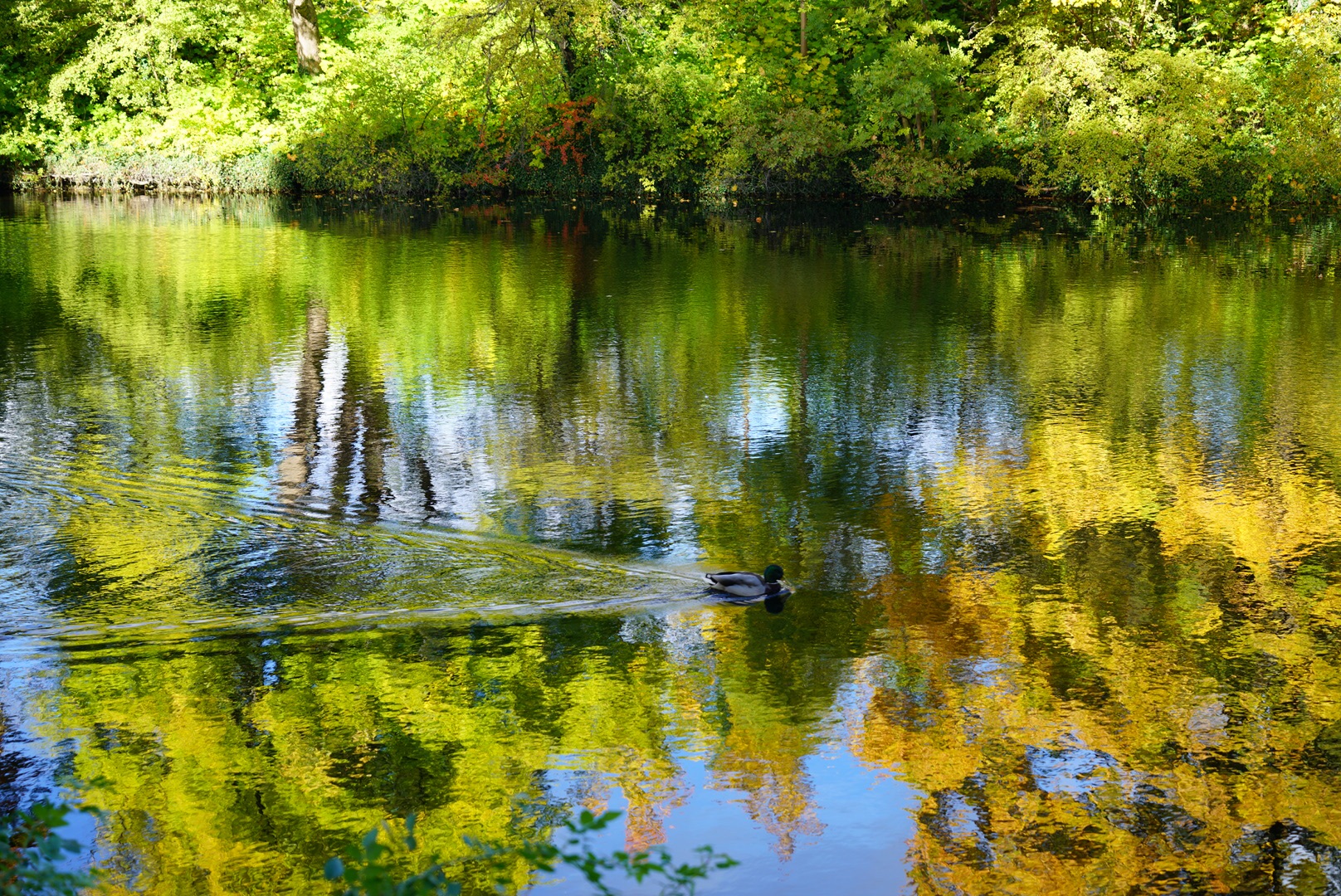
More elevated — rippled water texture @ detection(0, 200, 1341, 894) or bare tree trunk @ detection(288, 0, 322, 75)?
bare tree trunk @ detection(288, 0, 322, 75)

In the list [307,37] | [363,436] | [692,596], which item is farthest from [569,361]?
[307,37]

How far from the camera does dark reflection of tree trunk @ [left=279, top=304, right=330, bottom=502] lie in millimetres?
10438

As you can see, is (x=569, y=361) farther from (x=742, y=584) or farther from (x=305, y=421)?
(x=742, y=584)

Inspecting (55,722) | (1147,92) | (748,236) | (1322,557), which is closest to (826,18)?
(1147,92)

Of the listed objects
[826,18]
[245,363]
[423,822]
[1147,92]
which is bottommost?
[423,822]

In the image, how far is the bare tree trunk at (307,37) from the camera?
4209cm

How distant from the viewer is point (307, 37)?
42.4 meters

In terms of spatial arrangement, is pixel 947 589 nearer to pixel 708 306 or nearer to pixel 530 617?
pixel 530 617

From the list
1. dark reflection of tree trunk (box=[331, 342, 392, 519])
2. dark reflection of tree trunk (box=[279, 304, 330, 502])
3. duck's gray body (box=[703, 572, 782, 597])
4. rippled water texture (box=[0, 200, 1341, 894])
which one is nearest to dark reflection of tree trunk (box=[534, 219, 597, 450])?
rippled water texture (box=[0, 200, 1341, 894])

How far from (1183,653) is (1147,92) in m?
26.6

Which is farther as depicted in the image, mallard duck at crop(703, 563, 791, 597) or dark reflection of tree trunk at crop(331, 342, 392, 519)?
dark reflection of tree trunk at crop(331, 342, 392, 519)

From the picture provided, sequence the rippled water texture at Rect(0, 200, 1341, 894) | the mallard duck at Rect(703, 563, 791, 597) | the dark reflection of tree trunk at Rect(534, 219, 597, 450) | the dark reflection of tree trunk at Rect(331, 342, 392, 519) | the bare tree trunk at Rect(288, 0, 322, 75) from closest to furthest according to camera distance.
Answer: the rippled water texture at Rect(0, 200, 1341, 894) → the mallard duck at Rect(703, 563, 791, 597) → the dark reflection of tree trunk at Rect(331, 342, 392, 519) → the dark reflection of tree trunk at Rect(534, 219, 597, 450) → the bare tree trunk at Rect(288, 0, 322, 75)

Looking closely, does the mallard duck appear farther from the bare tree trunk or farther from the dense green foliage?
the bare tree trunk

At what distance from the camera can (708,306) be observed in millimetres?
18984
